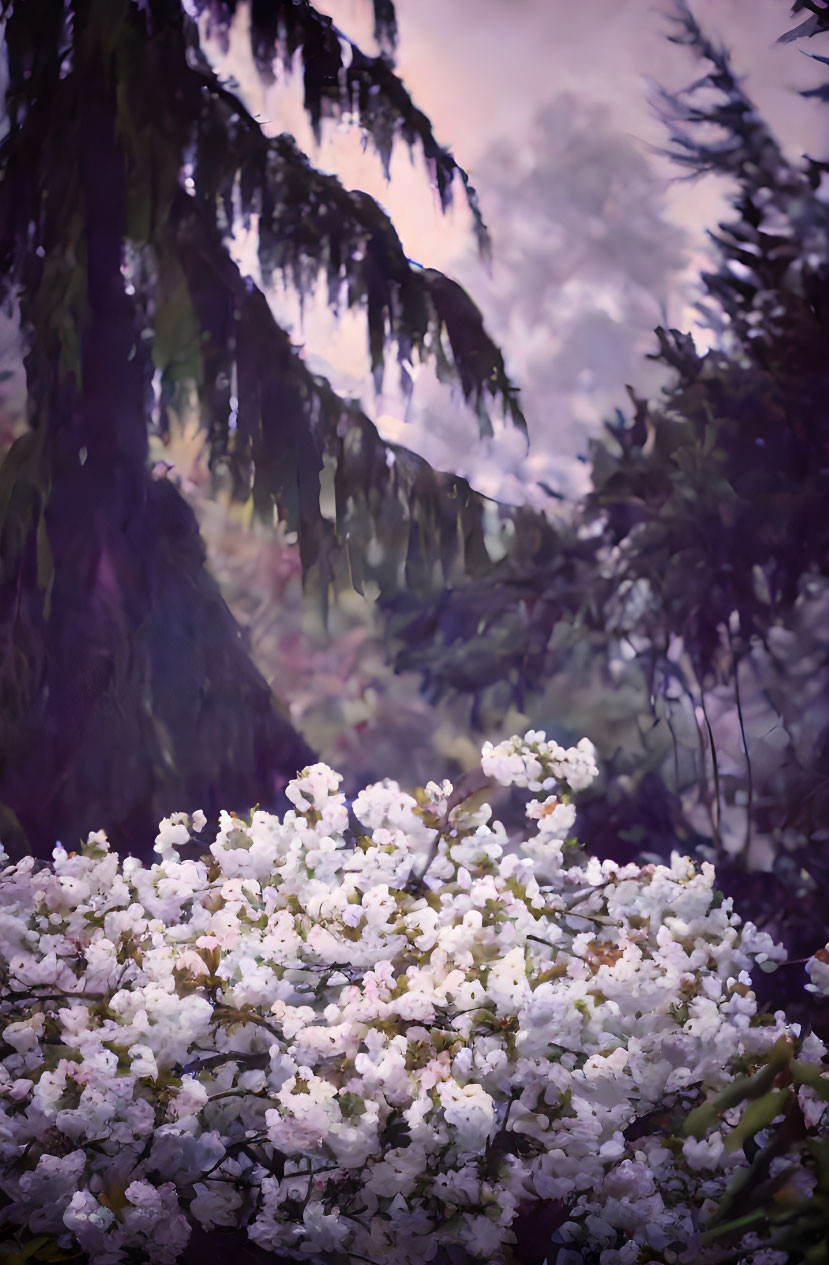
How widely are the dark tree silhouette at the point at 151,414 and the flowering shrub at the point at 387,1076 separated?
0.31 m

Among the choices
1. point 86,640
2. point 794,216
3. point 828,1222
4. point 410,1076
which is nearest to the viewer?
Result: point 828,1222

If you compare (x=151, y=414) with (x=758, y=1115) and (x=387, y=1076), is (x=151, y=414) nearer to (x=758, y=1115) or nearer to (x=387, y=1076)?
(x=387, y=1076)

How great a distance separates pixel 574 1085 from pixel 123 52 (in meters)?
1.68

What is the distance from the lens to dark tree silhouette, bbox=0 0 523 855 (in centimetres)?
154

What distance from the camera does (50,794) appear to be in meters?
1.61

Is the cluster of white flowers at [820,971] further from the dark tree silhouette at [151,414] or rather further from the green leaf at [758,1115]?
the dark tree silhouette at [151,414]

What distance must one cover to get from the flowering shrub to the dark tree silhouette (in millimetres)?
315

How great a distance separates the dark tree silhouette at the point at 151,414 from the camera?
1545 mm

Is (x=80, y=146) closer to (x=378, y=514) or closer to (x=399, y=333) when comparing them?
(x=399, y=333)

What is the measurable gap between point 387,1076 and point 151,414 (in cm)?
107

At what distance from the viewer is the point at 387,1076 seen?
3.85 feet

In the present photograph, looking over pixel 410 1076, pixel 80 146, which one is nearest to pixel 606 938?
pixel 410 1076

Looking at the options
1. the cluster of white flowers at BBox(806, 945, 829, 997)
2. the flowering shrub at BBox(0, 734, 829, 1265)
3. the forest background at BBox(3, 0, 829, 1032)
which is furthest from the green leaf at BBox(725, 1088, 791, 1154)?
A: the forest background at BBox(3, 0, 829, 1032)

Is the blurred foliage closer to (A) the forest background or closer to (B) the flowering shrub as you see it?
(A) the forest background
